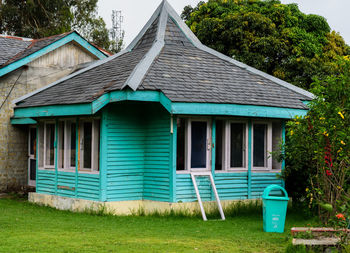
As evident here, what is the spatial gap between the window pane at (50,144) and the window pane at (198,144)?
4.69 m

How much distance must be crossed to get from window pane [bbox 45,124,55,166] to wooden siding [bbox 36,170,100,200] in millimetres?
349

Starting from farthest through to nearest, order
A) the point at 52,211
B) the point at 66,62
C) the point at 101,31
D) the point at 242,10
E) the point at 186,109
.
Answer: the point at 101,31
the point at 242,10
the point at 66,62
the point at 52,211
the point at 186,109

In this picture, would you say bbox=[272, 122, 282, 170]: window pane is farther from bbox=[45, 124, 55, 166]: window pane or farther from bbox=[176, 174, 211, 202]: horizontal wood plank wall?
bbox=[45, 124, 55, 166]: window pane

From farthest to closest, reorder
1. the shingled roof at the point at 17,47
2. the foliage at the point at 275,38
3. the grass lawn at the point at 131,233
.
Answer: the foliage at the point at 275,38, the shingled roof at the point at 17,47, the grass lawn at the point at 131,233

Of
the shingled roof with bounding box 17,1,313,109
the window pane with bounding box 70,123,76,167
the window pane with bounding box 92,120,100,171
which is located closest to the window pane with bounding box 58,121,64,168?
the window pane with bounding box 70,123,76,167

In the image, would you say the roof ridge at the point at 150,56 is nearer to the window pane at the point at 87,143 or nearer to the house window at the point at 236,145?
the window pane at the point at 87,143

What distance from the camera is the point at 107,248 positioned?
919 centimetres

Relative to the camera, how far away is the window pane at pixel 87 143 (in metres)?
14.7

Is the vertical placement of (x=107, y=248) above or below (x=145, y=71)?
below

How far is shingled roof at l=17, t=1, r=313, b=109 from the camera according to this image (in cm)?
1372

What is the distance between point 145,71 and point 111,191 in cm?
320

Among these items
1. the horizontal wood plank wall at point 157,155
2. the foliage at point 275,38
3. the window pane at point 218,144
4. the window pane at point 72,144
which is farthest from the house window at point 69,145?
the foliage at point 275,38

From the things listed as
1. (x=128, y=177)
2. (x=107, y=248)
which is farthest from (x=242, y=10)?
(x=107, y=248)

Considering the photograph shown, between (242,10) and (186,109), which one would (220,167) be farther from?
(242,10)
